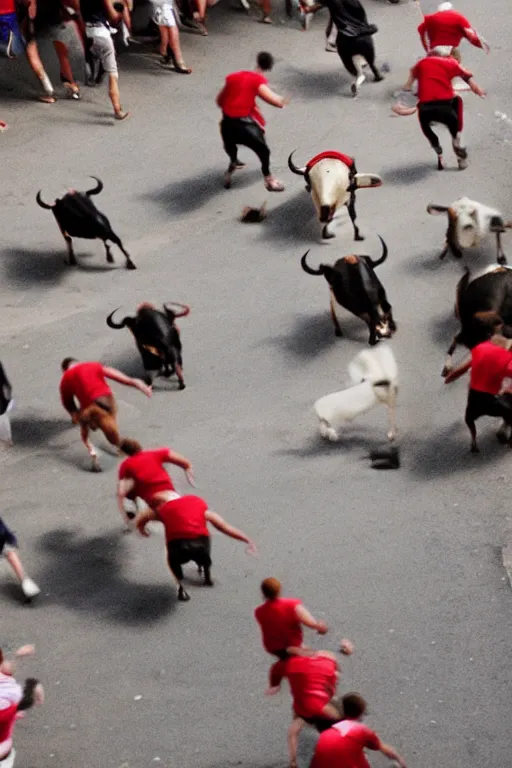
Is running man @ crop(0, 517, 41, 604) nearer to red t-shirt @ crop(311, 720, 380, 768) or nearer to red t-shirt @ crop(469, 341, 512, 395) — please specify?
red t-shirt @ crop(311, 720, 380, 768)

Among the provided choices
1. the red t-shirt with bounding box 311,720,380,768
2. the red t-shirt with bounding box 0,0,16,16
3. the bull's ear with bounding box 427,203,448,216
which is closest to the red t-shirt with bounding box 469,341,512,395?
the bull's ear with bounding box 427,203,448,216

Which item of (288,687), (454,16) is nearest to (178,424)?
(288,687)

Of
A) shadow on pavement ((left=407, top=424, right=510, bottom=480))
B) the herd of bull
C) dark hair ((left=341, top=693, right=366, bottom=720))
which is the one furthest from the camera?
the herd of bull

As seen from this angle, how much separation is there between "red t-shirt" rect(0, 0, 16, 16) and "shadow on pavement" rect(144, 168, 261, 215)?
10.7 ft

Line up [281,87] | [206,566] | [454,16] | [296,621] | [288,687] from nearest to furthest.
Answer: [296,621], [288,687], [206,566], [454,16], [281,87]

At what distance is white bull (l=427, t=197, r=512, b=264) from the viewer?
48.0ft

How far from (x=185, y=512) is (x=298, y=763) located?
2.01m

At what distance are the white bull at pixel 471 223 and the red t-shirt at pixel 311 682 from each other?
6505 mm

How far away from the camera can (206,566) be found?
1099 centimetres

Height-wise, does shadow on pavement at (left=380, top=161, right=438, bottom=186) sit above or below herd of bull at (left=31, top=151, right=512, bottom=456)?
below

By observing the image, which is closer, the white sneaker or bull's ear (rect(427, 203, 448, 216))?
the white sneaker

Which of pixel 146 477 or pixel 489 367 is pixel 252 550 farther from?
pixel 489 367

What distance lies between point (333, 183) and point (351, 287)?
192 cm

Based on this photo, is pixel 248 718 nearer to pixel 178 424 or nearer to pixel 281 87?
pixel 178 424
